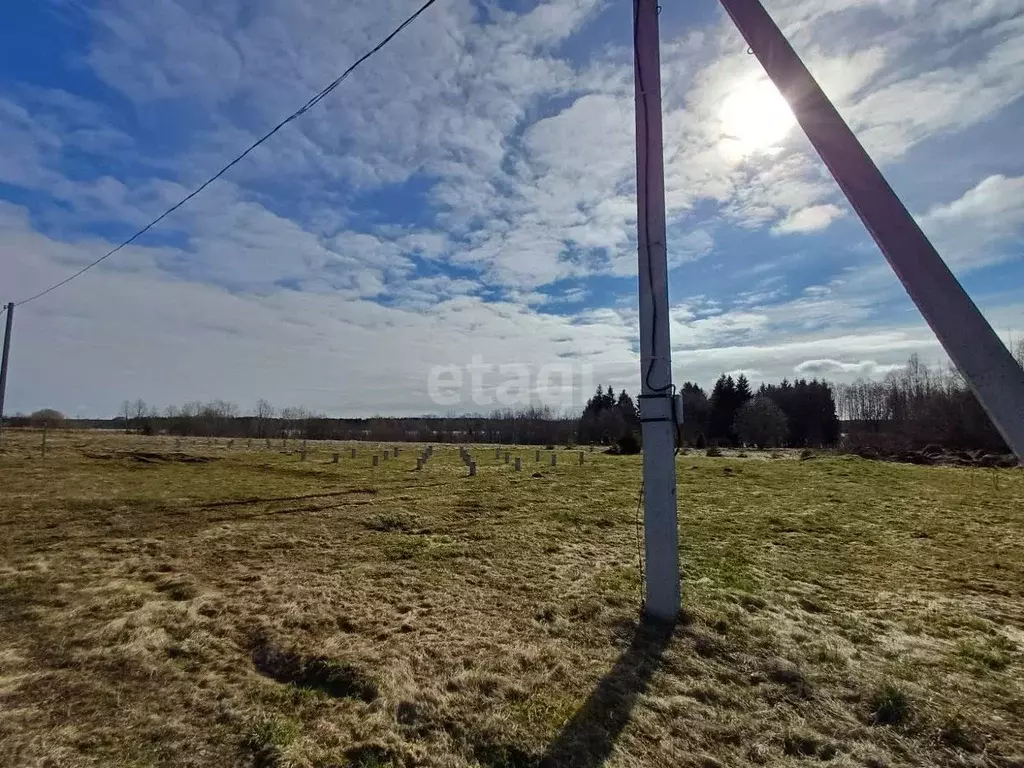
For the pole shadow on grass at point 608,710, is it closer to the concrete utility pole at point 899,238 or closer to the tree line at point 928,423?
the concrete utility pole at point 899,238

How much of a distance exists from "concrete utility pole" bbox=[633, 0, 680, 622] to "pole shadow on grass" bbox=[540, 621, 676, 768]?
0.59 meters

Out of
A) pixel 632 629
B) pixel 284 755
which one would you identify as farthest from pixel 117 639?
pixel 632 629

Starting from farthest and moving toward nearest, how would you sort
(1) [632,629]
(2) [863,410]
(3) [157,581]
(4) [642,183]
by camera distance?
(2) [863,410] → (3) [157,581] → (4) [642,183] → (1) [632,629]

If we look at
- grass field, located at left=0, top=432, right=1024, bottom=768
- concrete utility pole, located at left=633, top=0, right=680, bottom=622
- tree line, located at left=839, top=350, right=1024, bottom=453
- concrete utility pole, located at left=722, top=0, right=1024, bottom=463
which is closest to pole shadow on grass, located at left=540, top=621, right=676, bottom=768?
grass field, located at left=0, top=432, right=1024, bottom=768

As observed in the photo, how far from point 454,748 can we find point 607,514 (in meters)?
8.06

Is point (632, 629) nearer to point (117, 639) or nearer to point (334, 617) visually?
point (334, 617)

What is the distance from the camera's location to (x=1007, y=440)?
2.80 metres

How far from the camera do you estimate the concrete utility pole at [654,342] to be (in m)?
4.72

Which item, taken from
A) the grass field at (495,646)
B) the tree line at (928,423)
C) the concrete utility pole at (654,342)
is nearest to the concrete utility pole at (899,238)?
the concrete utility pole at (654,342)

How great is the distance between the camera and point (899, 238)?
307 cm

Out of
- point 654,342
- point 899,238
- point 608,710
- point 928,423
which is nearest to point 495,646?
point 608,710

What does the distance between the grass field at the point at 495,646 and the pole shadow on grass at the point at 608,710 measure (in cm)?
2

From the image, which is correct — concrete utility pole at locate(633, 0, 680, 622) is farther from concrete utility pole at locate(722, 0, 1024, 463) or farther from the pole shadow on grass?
concrete utility pole at locate(722, 0, 1024, 463)

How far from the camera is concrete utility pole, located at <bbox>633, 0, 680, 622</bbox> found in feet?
15.5
